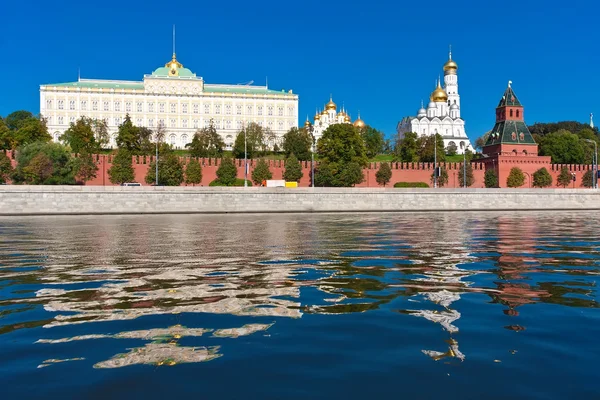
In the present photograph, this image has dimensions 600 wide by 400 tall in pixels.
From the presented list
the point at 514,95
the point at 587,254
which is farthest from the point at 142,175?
the point at 587,254

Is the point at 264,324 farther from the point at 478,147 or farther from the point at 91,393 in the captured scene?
the point at 478,147

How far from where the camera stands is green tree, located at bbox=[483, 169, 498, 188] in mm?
62213

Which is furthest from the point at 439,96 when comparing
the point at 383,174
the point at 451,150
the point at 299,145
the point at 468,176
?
the point at 383,174

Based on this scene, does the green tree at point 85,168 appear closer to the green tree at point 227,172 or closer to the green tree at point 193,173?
the green tree at point 193,173

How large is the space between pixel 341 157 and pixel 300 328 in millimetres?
53334

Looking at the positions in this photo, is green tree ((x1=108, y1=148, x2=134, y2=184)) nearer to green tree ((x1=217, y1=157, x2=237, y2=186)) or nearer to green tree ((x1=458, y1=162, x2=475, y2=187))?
green tree ((x1=217, y1=157, x2=237, y2=186))

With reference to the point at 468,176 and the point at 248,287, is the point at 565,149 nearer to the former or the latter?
the point at 468,176

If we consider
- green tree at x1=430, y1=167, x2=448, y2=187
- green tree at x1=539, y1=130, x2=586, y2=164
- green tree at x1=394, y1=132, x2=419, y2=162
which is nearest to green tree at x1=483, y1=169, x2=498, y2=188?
green tree at x1=430, y1=167, x2=448, y2=187

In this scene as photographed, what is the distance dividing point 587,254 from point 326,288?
8.35 m

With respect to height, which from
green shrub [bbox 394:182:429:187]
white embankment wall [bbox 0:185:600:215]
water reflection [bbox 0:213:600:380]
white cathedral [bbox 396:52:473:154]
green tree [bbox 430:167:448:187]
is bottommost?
water reflection [bbox 0:213:600:380]

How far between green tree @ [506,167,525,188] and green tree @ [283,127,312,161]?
2411cm

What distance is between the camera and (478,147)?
12356cm

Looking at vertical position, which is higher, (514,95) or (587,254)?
(514,95)

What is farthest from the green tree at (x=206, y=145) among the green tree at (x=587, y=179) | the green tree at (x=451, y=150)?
the green tree at (x=587, y=179)
